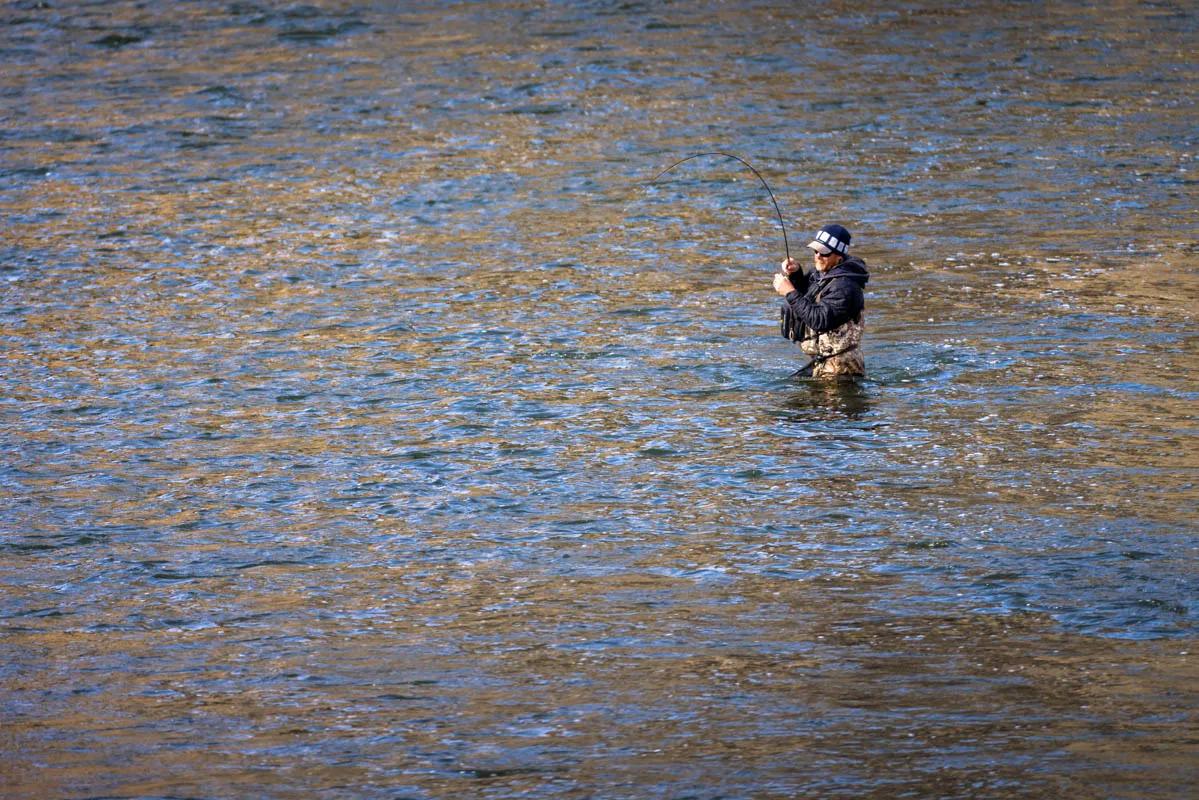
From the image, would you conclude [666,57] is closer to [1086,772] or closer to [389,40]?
[389,40]

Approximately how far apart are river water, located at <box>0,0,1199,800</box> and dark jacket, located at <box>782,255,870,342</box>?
538mm

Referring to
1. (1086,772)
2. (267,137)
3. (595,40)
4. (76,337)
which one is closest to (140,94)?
(267,137)

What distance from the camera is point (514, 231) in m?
16.4

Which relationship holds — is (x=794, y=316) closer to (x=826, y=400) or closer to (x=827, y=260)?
(x=827, y=260)

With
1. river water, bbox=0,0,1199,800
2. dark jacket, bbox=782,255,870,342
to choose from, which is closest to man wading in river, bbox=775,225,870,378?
dark jacket, bbox=782,255,870,342

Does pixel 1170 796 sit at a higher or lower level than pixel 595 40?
lower

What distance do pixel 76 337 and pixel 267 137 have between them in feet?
24.8

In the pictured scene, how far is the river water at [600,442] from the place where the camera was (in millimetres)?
6895

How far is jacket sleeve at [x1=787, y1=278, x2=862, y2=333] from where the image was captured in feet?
36.1

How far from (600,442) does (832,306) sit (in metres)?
1.76

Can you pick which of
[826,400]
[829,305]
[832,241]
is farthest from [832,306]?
[826,400]

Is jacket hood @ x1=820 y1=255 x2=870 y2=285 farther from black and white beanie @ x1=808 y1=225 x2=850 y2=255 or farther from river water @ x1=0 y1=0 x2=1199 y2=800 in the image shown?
river water @ x1=0 y1=0 x2=1199 y2=800

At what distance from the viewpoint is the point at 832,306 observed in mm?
11000

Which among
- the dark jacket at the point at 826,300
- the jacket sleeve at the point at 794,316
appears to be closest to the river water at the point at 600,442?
the jacket sleeve at the point at 794,316
